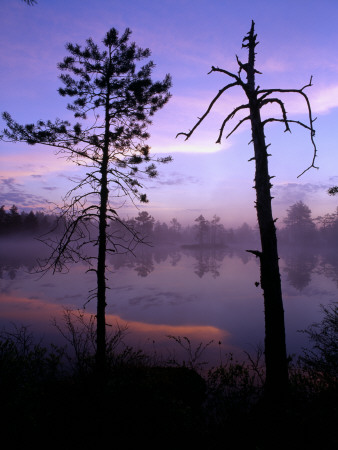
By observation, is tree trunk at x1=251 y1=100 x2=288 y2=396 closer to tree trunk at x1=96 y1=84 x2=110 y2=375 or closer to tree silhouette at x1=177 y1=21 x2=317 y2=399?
tree silhouette at x1=177 y1=21 x2=317 y2=399

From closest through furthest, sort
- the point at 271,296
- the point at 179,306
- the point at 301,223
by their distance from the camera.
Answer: the point at 271,296
the point at 179,306
the point at 301,223

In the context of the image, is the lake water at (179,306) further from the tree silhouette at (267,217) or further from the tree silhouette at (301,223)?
the tree silhouette at (301,223)

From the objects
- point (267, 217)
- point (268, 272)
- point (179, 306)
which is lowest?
point (179, 306)

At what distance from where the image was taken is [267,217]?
597 centimetres

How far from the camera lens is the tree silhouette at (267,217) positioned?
5.69 metres

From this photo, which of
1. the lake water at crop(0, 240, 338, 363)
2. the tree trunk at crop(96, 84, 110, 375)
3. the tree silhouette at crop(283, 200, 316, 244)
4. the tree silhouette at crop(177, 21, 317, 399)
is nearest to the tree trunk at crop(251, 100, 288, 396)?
the tree silhouette at crop(177, 21, 317, 399)

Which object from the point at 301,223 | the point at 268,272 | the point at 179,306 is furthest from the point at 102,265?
the point at 301,223

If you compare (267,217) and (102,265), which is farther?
(102,265)

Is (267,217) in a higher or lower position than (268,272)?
higher

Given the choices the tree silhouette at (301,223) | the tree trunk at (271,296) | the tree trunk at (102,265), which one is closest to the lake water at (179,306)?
the tree trunk at (102,265)

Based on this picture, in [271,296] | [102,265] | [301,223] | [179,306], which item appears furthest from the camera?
[301,223]

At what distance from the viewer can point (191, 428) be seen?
5.56 m

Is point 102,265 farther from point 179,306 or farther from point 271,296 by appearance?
point 179,306

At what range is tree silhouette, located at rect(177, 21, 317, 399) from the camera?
5.69 metres
